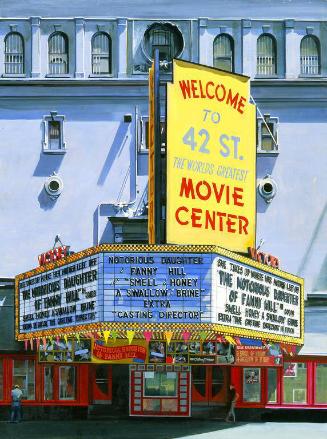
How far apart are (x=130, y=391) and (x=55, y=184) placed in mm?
7768

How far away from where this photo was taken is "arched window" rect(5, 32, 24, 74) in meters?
47.5

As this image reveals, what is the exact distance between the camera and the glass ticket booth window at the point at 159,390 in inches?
1844

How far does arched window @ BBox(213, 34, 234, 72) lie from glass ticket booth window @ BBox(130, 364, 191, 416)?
10788 millimetres

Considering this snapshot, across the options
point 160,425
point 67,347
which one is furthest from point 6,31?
point 160,425

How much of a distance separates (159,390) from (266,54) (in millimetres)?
12495

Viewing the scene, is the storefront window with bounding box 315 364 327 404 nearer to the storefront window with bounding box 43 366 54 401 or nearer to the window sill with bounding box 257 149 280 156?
the window sill with bounding box 257 149 280 156

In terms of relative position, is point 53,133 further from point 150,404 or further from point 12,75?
point 150,404

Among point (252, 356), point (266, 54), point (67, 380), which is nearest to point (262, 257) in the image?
point (252, 356)

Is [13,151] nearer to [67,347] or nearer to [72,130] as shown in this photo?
[72,130]

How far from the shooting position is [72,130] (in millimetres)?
47656

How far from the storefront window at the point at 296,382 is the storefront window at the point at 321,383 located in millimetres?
457

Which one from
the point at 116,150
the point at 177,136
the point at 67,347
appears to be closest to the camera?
the point at 177,136

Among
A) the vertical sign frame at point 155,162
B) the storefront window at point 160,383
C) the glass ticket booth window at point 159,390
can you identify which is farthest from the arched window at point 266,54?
the storefront window at point 160,383

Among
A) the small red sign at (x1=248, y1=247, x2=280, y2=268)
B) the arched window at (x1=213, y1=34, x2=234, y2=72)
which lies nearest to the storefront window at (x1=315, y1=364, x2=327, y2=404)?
the small red sign at (x1=248, y1=247, x2=280, y2=268)
